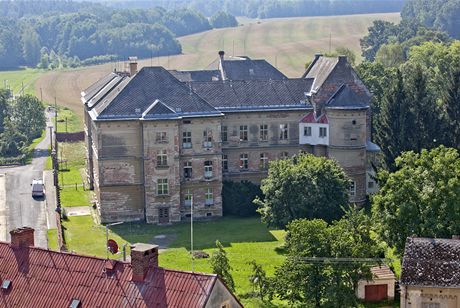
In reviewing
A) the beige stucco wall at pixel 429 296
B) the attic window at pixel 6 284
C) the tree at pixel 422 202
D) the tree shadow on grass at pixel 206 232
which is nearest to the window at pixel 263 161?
the tree shadow on grass at pixel 206 232

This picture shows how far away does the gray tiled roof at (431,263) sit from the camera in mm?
45906

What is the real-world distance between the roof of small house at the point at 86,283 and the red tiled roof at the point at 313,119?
4273 centimetres

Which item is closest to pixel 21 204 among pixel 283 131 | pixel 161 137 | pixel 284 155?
pixel 161 137

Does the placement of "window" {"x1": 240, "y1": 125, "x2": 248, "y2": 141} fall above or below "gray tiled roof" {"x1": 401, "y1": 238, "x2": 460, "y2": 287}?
above

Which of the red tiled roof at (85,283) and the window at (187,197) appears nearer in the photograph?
the red tiled roof at (85,283)

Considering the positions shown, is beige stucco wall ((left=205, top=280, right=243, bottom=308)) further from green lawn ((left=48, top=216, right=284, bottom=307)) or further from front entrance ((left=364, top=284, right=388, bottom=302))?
green lawn ((left=48, top=216, right=284, bottom=307))

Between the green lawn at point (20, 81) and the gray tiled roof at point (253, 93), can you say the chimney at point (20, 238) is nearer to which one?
the gray tiled roof at point (253, 93)

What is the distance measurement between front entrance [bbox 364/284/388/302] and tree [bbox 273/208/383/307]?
3.83 metres

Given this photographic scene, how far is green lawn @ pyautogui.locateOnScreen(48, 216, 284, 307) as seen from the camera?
62.6 m

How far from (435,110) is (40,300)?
52.5m

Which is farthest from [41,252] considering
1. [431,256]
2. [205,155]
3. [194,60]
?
[194,60]

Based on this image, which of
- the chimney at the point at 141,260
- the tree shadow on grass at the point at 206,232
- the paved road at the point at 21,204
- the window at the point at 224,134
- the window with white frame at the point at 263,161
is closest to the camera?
the chimney at the point at 141,260

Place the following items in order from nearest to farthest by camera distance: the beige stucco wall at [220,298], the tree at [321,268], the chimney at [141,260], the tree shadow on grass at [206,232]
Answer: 1. the beige stucco wall at [220,298]
2. the chimney at [141,260]
3. the tree at [321,268]
4. the tree shadow on grass at [206,232]

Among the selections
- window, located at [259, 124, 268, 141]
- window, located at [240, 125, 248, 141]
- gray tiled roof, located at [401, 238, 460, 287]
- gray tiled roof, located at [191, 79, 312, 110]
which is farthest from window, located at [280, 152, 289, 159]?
gray tiled roof, located at [401, 238, 460, 287]
